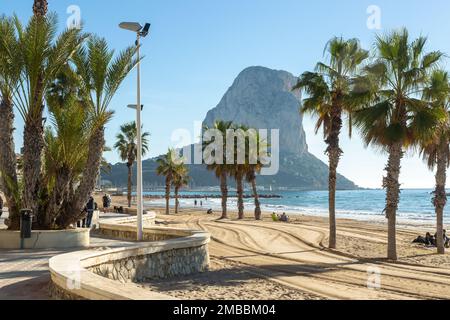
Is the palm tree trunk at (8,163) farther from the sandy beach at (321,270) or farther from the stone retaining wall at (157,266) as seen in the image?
the sandy beach at (321,270)

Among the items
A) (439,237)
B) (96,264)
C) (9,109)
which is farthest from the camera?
A: (439,237)

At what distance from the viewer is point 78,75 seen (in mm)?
15789

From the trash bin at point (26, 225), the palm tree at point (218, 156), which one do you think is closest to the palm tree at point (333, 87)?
the trash bin at point (26, 225)

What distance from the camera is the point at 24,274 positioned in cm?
959

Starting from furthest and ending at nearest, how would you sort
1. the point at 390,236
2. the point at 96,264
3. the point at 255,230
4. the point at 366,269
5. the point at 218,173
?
the point at 218,173, the point at 255,230, the point at 390,236, the point at 366,269, the point at 96,264

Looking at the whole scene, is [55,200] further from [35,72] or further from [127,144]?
[127,144]

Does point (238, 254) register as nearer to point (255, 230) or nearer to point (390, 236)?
point (390, 236)

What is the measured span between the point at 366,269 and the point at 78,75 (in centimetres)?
1170

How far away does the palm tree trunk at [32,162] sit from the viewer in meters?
14.6

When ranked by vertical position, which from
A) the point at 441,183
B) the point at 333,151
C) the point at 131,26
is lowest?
the point at 441,183

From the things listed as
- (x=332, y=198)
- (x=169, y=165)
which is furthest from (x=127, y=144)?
(x=332, y=198)

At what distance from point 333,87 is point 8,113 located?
1428cm
